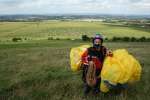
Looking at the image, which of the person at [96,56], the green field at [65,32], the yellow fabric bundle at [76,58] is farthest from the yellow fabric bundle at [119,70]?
the green field at [65,32]

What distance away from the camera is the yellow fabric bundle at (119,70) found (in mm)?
7234

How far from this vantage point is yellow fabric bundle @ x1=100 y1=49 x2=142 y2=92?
723 cm

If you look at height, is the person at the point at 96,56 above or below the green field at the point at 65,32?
above

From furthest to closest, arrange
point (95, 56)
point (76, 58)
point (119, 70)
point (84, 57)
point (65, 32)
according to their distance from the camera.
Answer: point (65, 32), point (76, 58), point (84, 57), point (95, 56), point (119, 70)

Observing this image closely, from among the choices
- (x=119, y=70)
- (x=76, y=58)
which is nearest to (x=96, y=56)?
(x=76, y=58)

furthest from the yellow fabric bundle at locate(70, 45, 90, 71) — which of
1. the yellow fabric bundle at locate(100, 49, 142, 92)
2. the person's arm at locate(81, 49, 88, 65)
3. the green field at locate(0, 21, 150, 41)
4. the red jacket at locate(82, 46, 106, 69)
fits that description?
the green field at locate(0, 21, 150, 41)

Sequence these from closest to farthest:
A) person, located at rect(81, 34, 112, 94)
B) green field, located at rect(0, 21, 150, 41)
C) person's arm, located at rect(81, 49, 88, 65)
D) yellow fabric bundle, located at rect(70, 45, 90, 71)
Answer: person, located at rect(81, 34, 112, 94) < person's arm, located at rect(81, 49, 88, 65) < yellow fabric bundle, located at rect(70, 45, 90, 71) < green field, located at rect(0, 21, 150, 41)

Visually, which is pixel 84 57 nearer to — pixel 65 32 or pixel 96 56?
pixel 96 56

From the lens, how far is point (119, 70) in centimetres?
721

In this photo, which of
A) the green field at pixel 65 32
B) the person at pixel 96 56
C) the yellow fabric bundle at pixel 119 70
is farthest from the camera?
the green field at pixel 65 32

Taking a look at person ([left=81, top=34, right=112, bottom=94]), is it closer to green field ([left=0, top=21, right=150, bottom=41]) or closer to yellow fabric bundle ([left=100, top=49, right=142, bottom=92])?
yellow fabric bundle ([left=100, top=49, right=142, bottom=92])

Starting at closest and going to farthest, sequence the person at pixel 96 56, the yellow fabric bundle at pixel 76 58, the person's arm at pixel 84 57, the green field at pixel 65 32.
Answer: the person at pixel 96 56 → the person's arm at pixel 84 57 → the yellow fabric bundle at pixel 76 58 → the green field at pixel 65 32

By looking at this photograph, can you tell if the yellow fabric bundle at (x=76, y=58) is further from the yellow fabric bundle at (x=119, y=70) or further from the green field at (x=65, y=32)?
the green field at (x=65, y=32)

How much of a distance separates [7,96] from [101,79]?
2.36 metres
